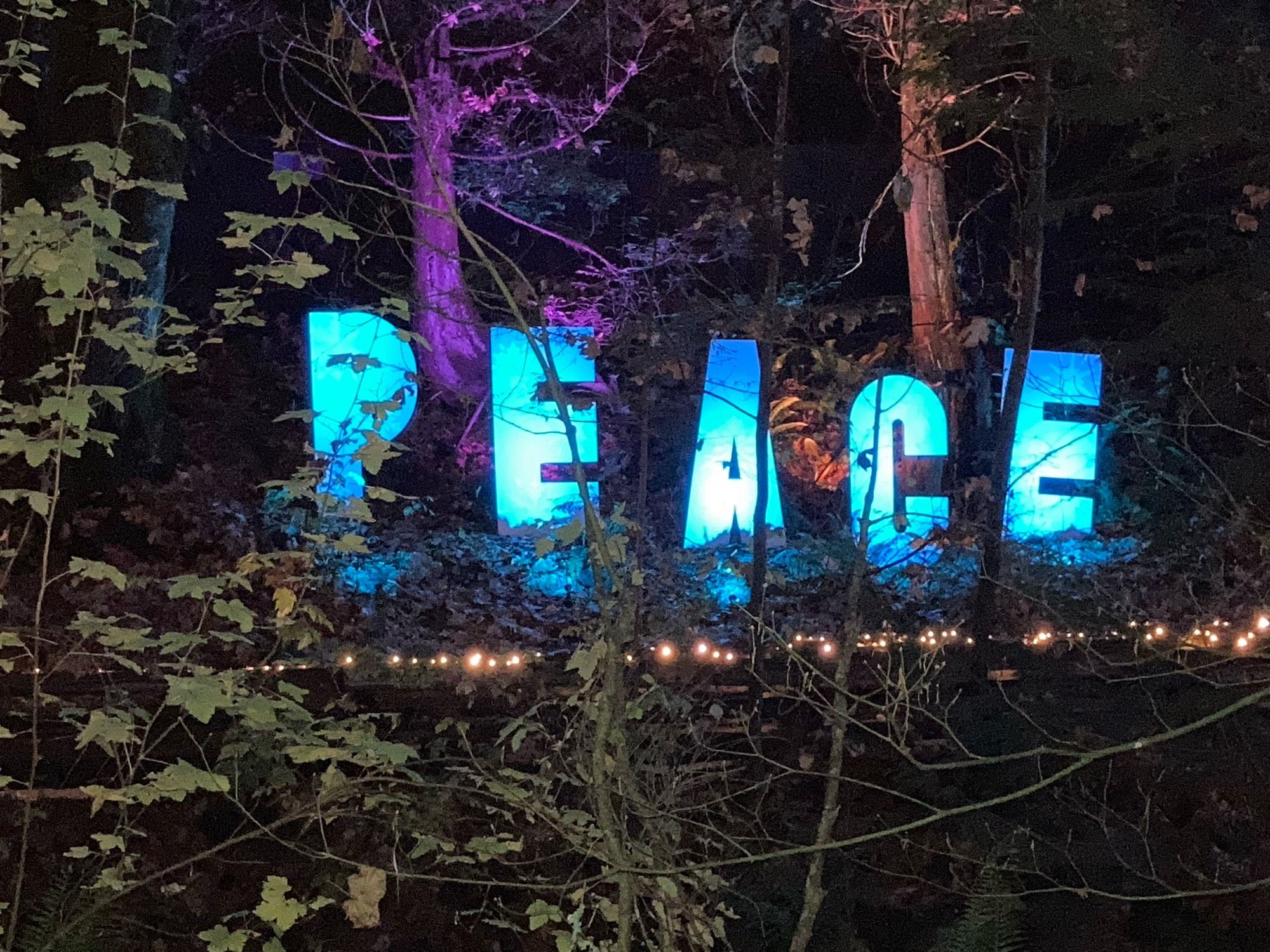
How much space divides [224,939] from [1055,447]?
336 inches

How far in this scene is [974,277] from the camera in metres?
13.5

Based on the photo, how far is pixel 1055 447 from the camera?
1052 cm

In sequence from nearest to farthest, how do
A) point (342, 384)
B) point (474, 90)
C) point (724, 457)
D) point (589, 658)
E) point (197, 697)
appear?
1. point (197, 697)
2. point (589, 658)
3. point (724, 457)
4. point (342, 384)
5. point (474, 90)

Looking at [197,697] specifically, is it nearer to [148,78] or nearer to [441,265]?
[148,78]

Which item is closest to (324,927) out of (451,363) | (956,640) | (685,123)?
(956,640)

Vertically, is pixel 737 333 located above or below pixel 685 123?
below

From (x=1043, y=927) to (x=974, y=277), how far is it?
385 inches

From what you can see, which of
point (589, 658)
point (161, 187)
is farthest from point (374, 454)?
point (161, 187)

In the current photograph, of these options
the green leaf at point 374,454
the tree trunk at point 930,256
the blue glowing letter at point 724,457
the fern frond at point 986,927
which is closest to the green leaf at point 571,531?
the green leaf at point 374,454

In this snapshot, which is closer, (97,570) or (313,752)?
(97,570)

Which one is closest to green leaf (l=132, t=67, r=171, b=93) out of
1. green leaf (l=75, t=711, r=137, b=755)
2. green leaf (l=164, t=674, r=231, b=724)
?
green leaf (l=164, t=674, r=231, b=724)

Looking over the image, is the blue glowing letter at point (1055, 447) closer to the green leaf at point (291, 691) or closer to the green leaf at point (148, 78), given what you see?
the green leaf at point (291, 691)

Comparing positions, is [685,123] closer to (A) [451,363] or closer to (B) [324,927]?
(A) [451,363]

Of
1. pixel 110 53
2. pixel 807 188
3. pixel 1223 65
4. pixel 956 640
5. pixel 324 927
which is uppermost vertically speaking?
pixel 807 188
